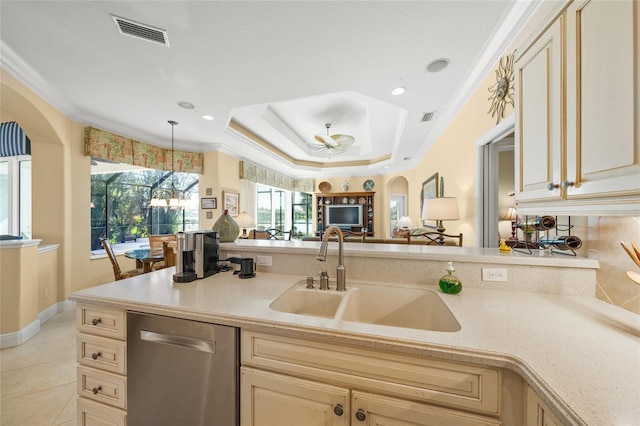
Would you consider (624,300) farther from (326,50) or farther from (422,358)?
(326,50)

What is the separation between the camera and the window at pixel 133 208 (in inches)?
157

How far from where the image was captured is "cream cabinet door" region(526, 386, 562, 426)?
1.98 ft

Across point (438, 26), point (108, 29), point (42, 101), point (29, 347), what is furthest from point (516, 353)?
point (42, 101)

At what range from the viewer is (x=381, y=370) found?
2.67 ft

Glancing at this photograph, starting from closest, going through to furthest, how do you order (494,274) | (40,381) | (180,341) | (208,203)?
1. (180,341)
2. (494,274)
3. (40,381)
4. (208,203)

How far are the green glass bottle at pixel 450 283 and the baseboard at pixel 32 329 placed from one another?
3994mm

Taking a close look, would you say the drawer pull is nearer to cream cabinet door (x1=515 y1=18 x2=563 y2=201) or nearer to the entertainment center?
cream cabinet door (x1=515 y1=18 x2=563 y2=201)

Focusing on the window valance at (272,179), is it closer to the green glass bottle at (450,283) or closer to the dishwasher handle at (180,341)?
the dishwasher handle at (180,341)

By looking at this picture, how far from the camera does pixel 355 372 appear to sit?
0.84m

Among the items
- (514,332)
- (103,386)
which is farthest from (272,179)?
(514,332)

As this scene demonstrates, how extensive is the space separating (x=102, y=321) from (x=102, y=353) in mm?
156

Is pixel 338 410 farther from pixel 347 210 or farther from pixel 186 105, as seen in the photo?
pixel 347 210

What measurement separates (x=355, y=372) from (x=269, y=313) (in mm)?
401

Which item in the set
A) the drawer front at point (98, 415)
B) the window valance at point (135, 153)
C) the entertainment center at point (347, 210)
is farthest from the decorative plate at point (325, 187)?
the drawer front at point (98, 415)
